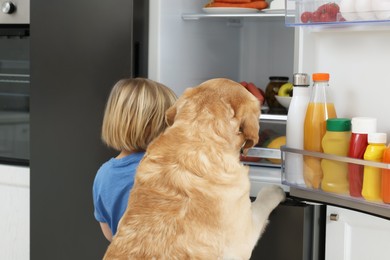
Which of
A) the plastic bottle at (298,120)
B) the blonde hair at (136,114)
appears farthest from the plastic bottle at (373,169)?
the blonde hair at (136,114)

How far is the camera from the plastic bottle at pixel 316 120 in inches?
89.6

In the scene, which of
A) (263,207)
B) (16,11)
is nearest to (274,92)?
(263,207)

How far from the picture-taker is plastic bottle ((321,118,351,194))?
2209 mm

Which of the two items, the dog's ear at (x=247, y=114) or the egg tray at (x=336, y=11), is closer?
the egg tray at (x=336, y=11)

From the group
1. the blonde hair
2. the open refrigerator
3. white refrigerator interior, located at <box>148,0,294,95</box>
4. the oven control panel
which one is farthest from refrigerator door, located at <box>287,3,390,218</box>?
the oven control panel

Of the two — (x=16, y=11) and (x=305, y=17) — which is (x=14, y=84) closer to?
(x=16, y=11)

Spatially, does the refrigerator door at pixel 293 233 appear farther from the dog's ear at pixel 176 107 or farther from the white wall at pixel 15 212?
the white wall at pixel 15 212

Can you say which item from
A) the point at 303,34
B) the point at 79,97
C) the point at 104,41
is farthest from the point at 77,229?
the point at 303,34

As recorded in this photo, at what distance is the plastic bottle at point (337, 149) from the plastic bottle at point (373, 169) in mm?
89

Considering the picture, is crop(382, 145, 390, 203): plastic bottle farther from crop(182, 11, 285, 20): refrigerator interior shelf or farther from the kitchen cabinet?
crop(182, 11, 285, 20): refrigerator interior shelf

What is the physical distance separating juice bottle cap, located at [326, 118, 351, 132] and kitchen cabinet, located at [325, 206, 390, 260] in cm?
32

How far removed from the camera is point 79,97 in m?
3.01

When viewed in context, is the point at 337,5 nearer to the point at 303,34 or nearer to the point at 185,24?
the point at 303,34

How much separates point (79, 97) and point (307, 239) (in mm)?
1092
